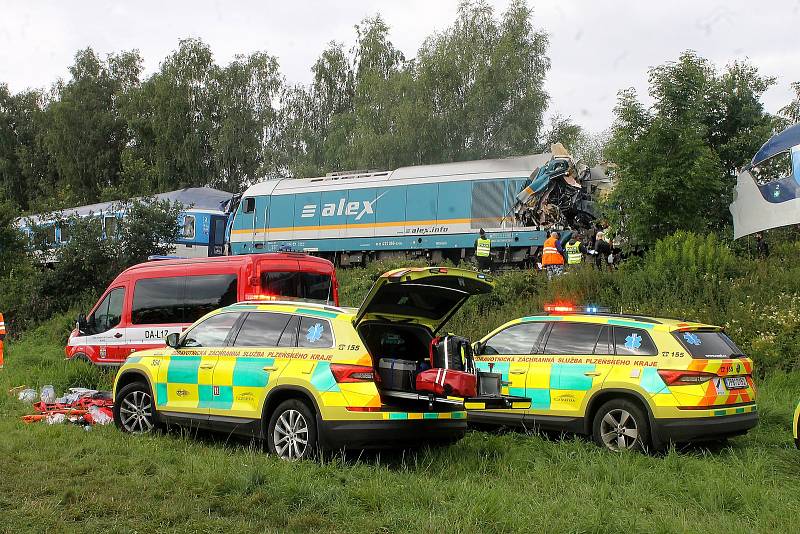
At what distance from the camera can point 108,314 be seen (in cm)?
1460

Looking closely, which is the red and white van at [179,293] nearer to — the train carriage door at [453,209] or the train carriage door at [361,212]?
the train carriage door at [453,209]

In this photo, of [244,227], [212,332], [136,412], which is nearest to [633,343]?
[212,332]

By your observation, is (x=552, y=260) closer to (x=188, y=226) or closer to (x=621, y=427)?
(x=621, y=427)

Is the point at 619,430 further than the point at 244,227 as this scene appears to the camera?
No

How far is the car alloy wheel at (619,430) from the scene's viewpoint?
8.33 m

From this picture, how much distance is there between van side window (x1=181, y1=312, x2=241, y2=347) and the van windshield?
11.1 ft

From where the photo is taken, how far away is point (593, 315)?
30.1 ft

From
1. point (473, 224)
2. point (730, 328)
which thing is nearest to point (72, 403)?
point (730, 328)

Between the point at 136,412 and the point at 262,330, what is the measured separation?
6.74ft

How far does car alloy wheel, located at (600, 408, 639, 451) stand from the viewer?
8.33m

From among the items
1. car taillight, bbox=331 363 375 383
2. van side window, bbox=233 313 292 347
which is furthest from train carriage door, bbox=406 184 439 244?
car taillight, bbox=331 363 375 383

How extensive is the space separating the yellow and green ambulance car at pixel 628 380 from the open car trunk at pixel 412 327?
109cm

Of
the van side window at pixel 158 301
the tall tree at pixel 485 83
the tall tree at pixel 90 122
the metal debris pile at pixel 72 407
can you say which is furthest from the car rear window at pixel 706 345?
the tall tree at pixel 90 122

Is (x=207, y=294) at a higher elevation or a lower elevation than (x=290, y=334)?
higher
